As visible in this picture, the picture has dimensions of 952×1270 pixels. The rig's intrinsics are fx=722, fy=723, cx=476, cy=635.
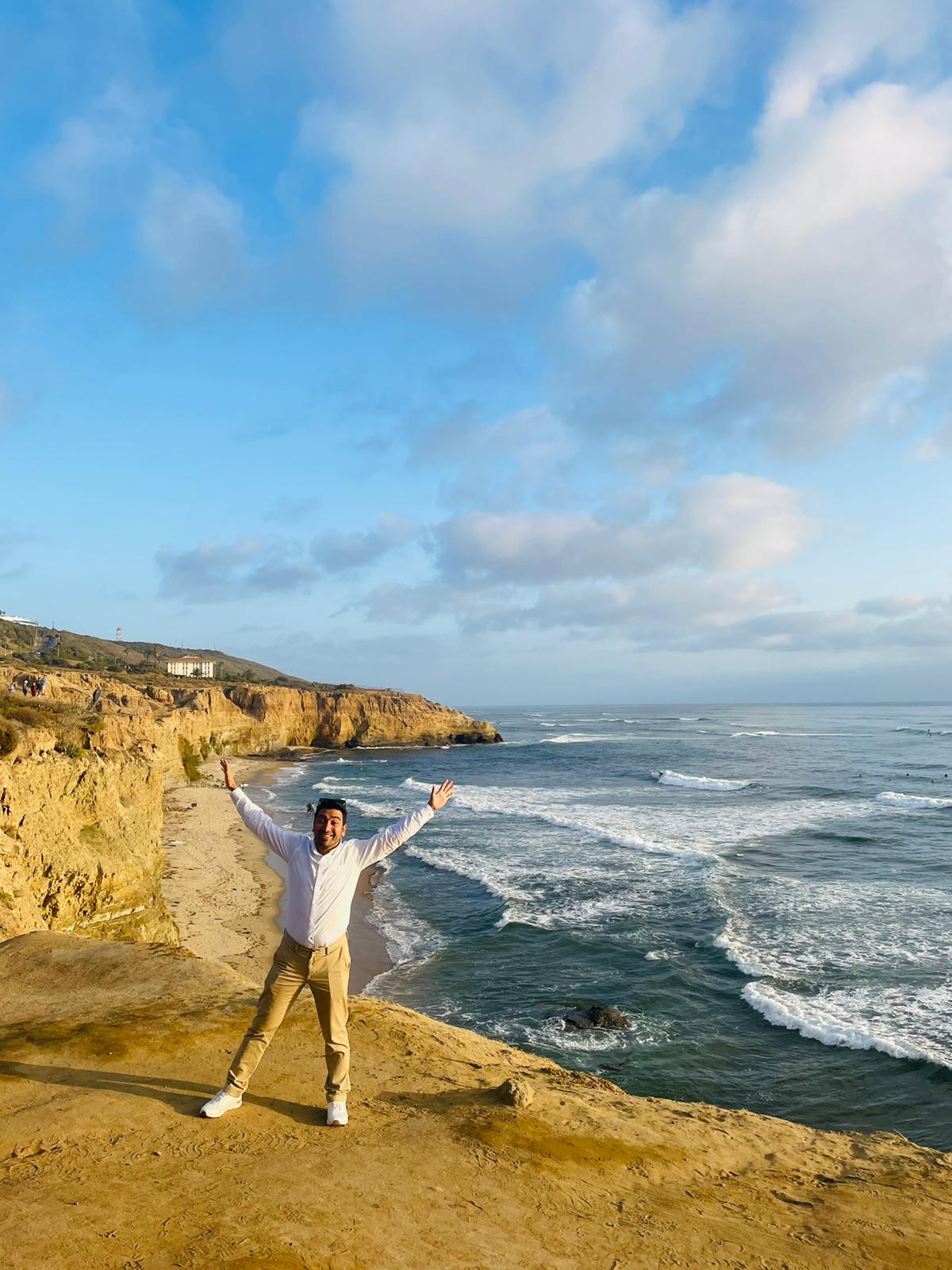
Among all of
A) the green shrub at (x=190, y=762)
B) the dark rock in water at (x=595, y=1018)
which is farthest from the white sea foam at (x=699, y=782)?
the dark rock in water at (x=595, y=1018)

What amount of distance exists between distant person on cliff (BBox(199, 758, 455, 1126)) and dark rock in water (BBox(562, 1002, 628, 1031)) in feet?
31.3

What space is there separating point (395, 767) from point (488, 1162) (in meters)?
60.6

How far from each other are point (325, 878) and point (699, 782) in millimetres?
48284

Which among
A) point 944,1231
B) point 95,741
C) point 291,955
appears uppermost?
point 95,741

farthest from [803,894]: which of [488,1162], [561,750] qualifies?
[561,750]

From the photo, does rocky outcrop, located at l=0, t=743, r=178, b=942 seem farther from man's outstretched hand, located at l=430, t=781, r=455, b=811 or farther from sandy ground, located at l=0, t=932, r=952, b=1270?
man's outstretched hand, located at l=430, t=781, r=455, b=811

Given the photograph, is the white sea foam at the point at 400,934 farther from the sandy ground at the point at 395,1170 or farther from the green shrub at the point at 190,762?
the green shrub at the point at 190,762

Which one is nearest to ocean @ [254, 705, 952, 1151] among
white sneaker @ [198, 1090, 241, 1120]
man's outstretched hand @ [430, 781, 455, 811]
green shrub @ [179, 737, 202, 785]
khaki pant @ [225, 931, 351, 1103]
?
khaki pant @ [225, 931, 351, 1103]

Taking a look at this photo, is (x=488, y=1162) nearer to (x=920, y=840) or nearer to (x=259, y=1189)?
(x=259, y=1189)

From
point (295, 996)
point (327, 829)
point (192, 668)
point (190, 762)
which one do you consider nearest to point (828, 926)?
point (295, 996)

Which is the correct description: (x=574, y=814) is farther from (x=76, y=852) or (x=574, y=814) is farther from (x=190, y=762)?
(x=76, y=852)

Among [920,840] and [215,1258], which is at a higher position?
[215,1258]

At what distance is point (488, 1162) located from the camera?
5188 mm

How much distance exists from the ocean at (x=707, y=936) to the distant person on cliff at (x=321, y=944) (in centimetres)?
820
